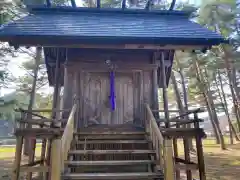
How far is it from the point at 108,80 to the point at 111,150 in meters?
2.92

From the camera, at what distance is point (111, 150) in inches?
209

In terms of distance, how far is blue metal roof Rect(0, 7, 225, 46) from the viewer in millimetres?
6125

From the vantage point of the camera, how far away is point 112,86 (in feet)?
24.1

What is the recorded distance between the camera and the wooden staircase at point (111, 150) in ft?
17.4

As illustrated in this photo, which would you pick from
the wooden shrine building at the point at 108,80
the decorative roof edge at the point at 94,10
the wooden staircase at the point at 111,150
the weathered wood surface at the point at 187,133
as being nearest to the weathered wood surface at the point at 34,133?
the wooden shrine building at the point at 108,80

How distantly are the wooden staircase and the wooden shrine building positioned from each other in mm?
24

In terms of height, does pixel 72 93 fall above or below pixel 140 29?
below

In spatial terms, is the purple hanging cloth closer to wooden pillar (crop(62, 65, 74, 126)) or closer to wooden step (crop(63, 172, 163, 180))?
wooden pillar (crop(62, 65, 74, 126))

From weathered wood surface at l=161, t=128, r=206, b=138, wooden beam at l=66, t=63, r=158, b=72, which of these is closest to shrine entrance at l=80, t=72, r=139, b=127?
wooden beam at l=66, t=63, r=158, b=72

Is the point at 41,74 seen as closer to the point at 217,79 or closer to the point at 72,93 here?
the point at 72,93

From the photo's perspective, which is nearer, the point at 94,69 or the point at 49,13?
the point at 94,69

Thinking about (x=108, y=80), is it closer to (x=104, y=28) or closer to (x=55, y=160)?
(x=104, y=28)

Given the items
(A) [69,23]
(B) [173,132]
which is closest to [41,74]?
(A) [69,23]

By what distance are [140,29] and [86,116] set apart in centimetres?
327
